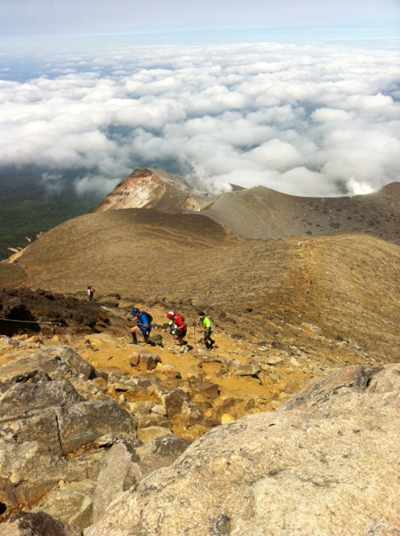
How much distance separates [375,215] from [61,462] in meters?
99.9

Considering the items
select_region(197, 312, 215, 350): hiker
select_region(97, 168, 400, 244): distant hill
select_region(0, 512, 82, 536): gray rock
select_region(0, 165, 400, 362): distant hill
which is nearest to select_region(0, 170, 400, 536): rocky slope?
select_region(0, 512, 82, 536): gray rock

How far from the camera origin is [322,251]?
31.9 meters

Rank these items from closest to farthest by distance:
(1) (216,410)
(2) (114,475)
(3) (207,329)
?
1. (2) (114,475)
2. (1) (216,410)
3. (3) (207,329)

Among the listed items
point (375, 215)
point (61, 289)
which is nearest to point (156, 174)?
point (375, 215)

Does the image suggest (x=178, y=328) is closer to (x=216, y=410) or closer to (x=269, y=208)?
(x=216, y=410)

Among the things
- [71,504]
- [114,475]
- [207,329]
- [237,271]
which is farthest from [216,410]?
[237,271]

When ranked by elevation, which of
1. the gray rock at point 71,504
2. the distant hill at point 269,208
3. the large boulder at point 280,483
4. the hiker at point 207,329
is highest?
the large boulder at point 280,483

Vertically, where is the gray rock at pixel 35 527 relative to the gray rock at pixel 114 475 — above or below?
above

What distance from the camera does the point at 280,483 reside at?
179 inches

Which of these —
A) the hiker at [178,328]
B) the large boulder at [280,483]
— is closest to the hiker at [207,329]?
the hiker at [178,328]

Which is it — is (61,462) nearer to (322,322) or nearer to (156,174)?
(322,322)

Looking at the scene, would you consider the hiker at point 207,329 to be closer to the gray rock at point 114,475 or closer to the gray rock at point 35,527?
the gray rock at point 114,475

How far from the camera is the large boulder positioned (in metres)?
4.10

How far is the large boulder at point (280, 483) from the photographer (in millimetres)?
4102
